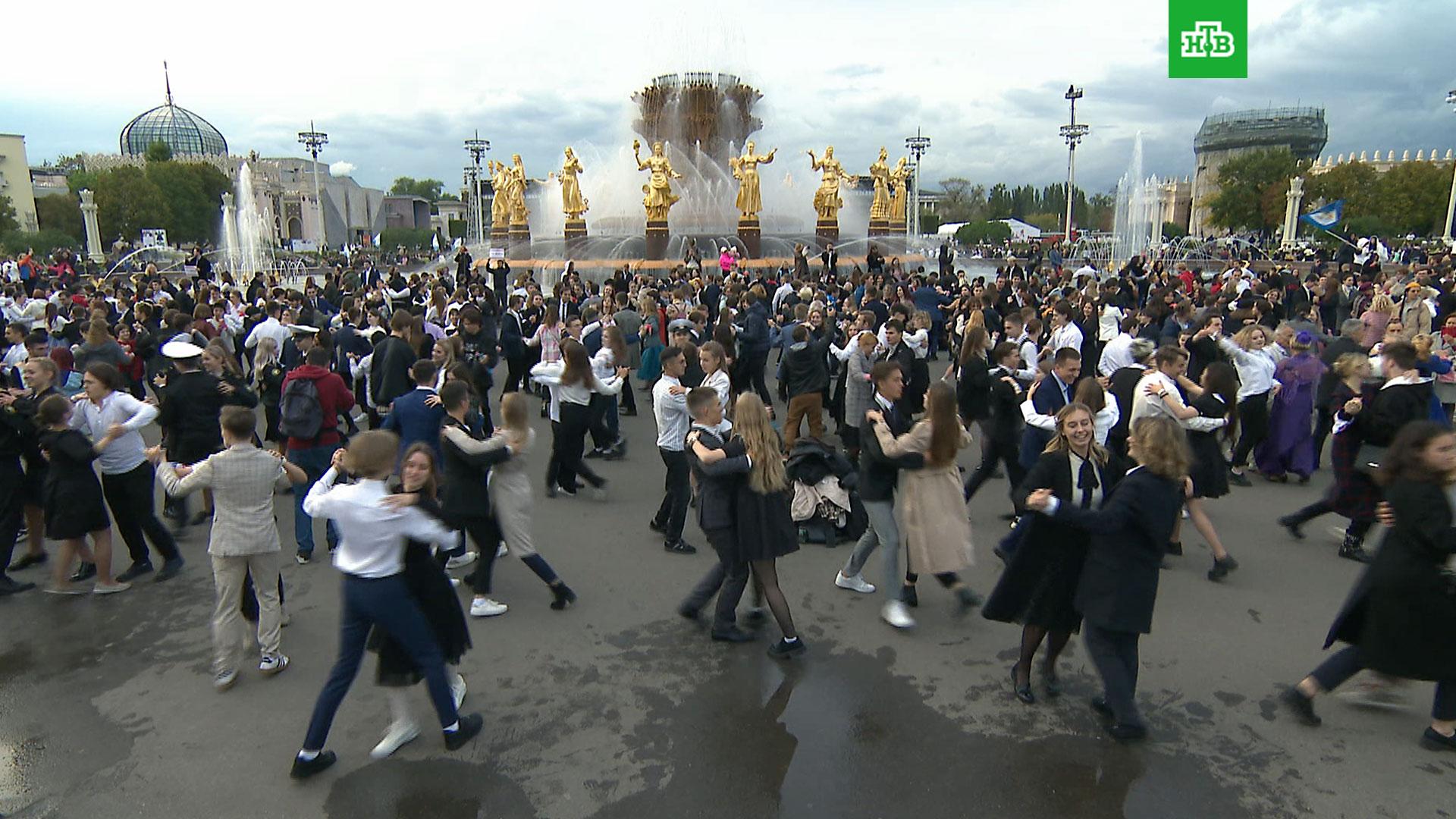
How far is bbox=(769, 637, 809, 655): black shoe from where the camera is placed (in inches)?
195

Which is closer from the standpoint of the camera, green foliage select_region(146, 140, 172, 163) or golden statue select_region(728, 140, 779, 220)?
golden statue select_region(728, 140, 779, 220)

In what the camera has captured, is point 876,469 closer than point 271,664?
No

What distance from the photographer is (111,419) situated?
5727 mm

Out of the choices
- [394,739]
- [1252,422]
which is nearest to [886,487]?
[394,739]

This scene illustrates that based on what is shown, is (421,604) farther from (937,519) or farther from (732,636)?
(937,519)

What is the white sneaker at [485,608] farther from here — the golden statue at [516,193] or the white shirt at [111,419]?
the golden statue at [516,193]

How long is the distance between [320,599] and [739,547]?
3137mm

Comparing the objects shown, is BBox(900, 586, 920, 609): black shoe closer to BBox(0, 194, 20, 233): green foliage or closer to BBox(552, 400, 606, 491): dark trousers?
BBox(552, 400, 606, 491): dark trousers

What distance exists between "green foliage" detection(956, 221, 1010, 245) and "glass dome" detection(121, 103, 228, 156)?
88601 mm

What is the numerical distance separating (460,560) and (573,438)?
154cm

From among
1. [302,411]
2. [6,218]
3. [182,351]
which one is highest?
[6,218]

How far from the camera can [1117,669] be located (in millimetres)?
3971

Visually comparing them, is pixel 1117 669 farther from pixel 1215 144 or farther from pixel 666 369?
pixel 1215 144

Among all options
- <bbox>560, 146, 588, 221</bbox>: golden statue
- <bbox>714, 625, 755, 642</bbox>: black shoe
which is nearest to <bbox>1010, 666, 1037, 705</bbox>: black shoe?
<bbox>714, 625, 755, 642</bbox>: black shoe
